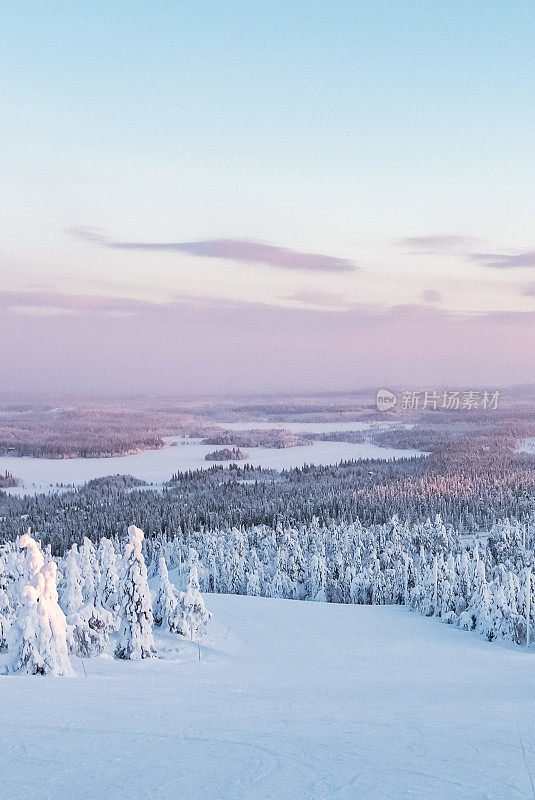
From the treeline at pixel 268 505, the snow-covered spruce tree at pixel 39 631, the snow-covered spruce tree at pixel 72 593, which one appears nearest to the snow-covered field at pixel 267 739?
the snow-covered spruce tree at pixel 39 631

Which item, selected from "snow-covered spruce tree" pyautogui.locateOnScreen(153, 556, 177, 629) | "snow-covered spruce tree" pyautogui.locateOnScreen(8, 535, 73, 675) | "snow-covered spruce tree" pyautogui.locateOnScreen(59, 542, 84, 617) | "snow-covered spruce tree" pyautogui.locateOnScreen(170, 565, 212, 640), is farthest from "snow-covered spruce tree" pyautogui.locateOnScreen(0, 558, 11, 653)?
"snow-covered spruce tree" pyautogui.locateOnScreen(8, 535, 73, 675)

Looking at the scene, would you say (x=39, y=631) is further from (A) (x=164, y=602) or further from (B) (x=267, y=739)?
(B) (x=267, y=739)

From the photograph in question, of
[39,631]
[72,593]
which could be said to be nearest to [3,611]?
[72,593]

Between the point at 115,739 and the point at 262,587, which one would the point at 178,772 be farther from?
the point at 262,587

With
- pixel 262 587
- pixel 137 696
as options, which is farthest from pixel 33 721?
pixel 262 587

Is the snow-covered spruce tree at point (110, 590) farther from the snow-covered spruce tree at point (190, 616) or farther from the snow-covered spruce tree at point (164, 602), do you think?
the snow-covered spruce tree at point (190, 616)

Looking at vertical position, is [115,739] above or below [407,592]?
above

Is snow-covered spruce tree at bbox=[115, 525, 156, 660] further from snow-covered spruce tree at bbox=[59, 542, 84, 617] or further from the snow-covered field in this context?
the snow-covered field
